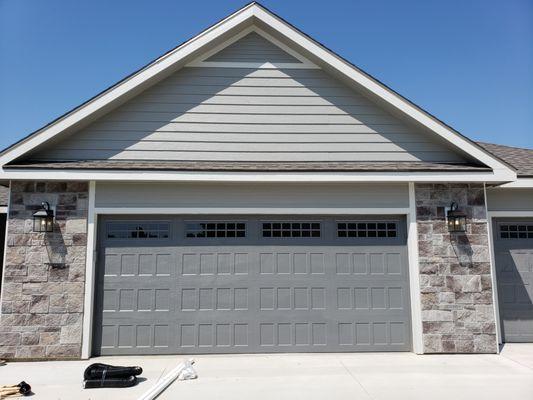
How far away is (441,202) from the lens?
7.85 m

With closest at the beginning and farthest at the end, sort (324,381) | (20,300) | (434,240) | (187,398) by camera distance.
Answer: (187,398) < (324,381) < (20,300) < (434,240)

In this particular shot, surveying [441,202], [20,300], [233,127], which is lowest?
[20,300]

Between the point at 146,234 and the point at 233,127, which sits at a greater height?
the point at 233,127

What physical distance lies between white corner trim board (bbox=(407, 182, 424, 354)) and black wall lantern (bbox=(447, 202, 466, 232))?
606 mm

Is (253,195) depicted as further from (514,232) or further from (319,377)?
(514,232)

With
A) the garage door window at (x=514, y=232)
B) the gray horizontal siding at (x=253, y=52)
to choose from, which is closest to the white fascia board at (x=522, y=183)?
the garage door window at (x=514, y=232)

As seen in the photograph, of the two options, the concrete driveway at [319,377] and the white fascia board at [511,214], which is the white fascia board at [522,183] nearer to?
the white fascia board at [511,214]

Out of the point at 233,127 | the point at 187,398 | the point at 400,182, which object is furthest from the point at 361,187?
the point at 187,398

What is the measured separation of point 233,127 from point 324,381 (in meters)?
4.65

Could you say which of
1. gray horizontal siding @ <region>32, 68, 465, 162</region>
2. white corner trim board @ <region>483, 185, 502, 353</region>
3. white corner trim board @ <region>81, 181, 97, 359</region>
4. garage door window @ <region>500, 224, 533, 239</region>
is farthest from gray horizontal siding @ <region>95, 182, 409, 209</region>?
garage door window @ <region>500, 224, 533, 239</region>

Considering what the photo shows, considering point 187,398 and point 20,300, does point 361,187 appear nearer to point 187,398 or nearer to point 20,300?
point 187,398

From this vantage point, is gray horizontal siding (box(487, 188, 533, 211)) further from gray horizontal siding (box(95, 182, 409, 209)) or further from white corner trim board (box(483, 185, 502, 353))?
gray horizontal siding (box(95, 182, 409, 209))

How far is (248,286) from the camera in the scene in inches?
301

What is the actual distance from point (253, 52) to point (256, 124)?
1.45 meters
